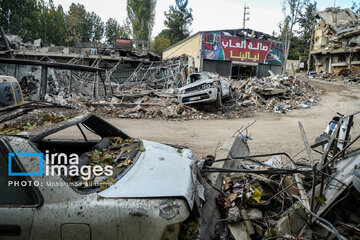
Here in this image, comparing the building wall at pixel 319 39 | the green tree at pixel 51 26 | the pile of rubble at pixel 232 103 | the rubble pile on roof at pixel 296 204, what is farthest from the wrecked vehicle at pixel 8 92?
the green tree at pixel 51 26

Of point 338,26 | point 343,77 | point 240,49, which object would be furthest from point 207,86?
point 338,26

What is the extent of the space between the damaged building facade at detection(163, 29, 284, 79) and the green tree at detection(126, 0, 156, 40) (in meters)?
23.1

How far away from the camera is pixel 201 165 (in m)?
3.05

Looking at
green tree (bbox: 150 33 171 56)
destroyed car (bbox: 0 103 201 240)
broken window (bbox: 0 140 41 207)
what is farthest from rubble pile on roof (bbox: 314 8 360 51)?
broken window (bbox: 0 140 41 207)

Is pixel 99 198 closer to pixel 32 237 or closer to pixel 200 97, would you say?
pixel 32 237

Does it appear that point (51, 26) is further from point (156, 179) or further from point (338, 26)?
point (156, 179)

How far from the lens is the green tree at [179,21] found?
179ft

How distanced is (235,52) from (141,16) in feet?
97.4

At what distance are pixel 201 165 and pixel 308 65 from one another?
128ft

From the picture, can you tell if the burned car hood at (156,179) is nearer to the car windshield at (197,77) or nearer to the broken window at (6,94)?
the broken window at (6,94)

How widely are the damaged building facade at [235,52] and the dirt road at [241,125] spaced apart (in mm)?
11840

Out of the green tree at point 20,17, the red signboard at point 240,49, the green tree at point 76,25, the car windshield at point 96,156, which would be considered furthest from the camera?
the green tree at point 76,25

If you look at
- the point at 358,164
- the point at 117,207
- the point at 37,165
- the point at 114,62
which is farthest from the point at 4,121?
the point at 114,62

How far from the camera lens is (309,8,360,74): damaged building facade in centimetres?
2738
